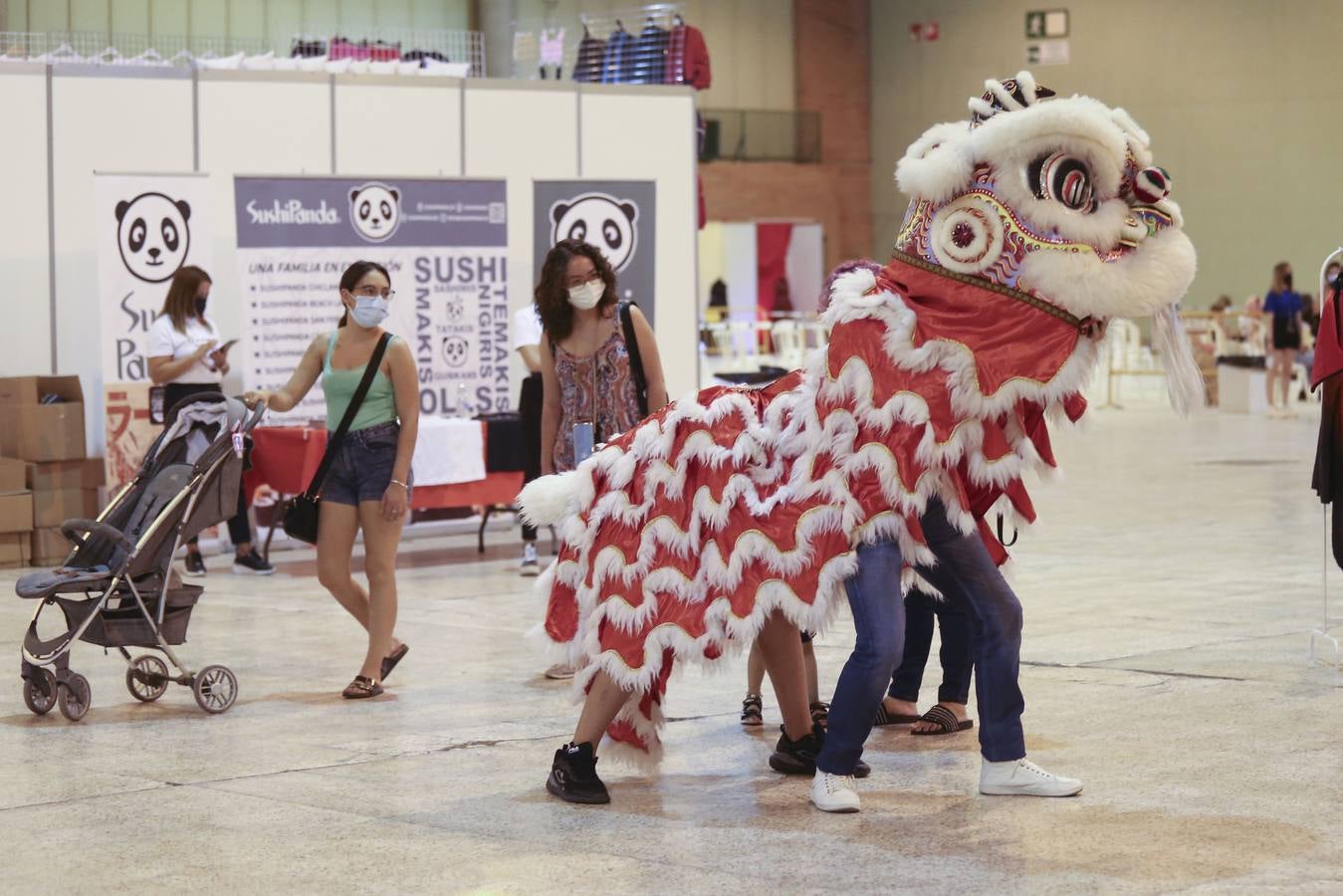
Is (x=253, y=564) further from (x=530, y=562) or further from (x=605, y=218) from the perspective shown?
(x=605, y=218)

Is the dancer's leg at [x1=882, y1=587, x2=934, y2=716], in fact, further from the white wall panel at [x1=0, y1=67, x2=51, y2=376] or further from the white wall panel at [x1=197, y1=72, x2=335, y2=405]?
the white wall panel at [x1=0, y1=67, x2=51, y2=376]

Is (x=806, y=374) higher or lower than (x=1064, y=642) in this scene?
higher

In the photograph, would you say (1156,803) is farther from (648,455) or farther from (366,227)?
(366,227)

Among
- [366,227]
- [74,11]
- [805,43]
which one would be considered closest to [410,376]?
[366,227]

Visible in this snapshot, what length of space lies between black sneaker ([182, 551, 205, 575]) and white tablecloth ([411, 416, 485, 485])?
1.29 meters

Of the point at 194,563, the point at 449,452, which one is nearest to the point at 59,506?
the point at 194,563

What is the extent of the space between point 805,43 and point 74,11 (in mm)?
16240

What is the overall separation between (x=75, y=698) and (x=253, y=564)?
434 centimetres

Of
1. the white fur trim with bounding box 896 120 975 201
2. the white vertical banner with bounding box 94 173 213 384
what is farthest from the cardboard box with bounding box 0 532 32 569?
the white fur trim with bounding box 896 120 975 201

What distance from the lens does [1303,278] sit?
3309cm

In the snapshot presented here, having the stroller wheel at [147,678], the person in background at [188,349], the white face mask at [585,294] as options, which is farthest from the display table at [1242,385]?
the stroller wheel at [147,678]

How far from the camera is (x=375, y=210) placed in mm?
11867

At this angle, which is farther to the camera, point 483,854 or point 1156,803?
point 1156,803

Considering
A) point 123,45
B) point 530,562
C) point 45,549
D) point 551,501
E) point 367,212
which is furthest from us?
point 123,45
